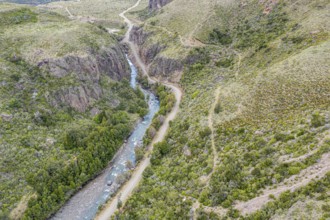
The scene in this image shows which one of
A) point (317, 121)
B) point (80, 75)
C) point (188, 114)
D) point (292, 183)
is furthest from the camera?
point (80, 75)

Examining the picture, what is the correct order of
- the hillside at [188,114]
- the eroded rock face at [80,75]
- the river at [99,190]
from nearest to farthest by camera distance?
the hillside at [188,114] < the river at [99,190] < the eroded rock face at [80,75]

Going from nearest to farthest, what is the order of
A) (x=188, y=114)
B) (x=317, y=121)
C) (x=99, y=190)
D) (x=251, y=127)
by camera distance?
(x=317, y=121)
(x=251, y=127)
(x=99, y=190)
(x=188, y=114)

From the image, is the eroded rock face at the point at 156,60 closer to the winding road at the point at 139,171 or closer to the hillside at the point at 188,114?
the hillside at the point at 188,114

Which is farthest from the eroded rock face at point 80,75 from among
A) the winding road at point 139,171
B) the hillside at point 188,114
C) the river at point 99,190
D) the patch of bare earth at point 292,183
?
the patch of bare earth at point 292,183

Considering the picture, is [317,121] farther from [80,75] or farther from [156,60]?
[156,60]

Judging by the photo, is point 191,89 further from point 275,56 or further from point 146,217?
point 146,217

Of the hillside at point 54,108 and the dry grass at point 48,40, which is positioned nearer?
the hillside at point 54,108

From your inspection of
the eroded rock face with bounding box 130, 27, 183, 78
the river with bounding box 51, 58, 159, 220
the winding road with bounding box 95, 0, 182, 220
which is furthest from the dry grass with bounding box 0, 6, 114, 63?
the river with bounding box 51, 58, 159, 220

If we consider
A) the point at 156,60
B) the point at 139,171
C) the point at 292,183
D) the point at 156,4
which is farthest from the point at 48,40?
the point at 156,4
